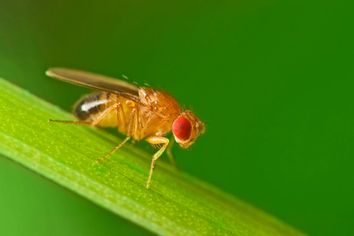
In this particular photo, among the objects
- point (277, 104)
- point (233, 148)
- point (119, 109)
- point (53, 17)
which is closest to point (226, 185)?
point (233, 148)

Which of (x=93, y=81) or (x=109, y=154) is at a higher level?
(x=93, y=81)

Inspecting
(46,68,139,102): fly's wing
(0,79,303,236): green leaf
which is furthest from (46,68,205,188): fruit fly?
(0,79,303,236): green leaf

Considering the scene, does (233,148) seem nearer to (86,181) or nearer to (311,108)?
(311,108)

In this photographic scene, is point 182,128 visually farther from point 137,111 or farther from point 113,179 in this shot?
point 113,179

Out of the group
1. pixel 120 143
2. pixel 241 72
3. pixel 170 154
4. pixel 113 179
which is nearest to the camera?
pixel 113 179

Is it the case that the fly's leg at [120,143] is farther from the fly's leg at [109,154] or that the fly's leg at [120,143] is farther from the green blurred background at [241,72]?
the green blurred background at [241,72]

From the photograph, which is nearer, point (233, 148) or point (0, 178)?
point (0, 178)

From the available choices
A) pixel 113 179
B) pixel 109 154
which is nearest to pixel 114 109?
pixel 109 154
